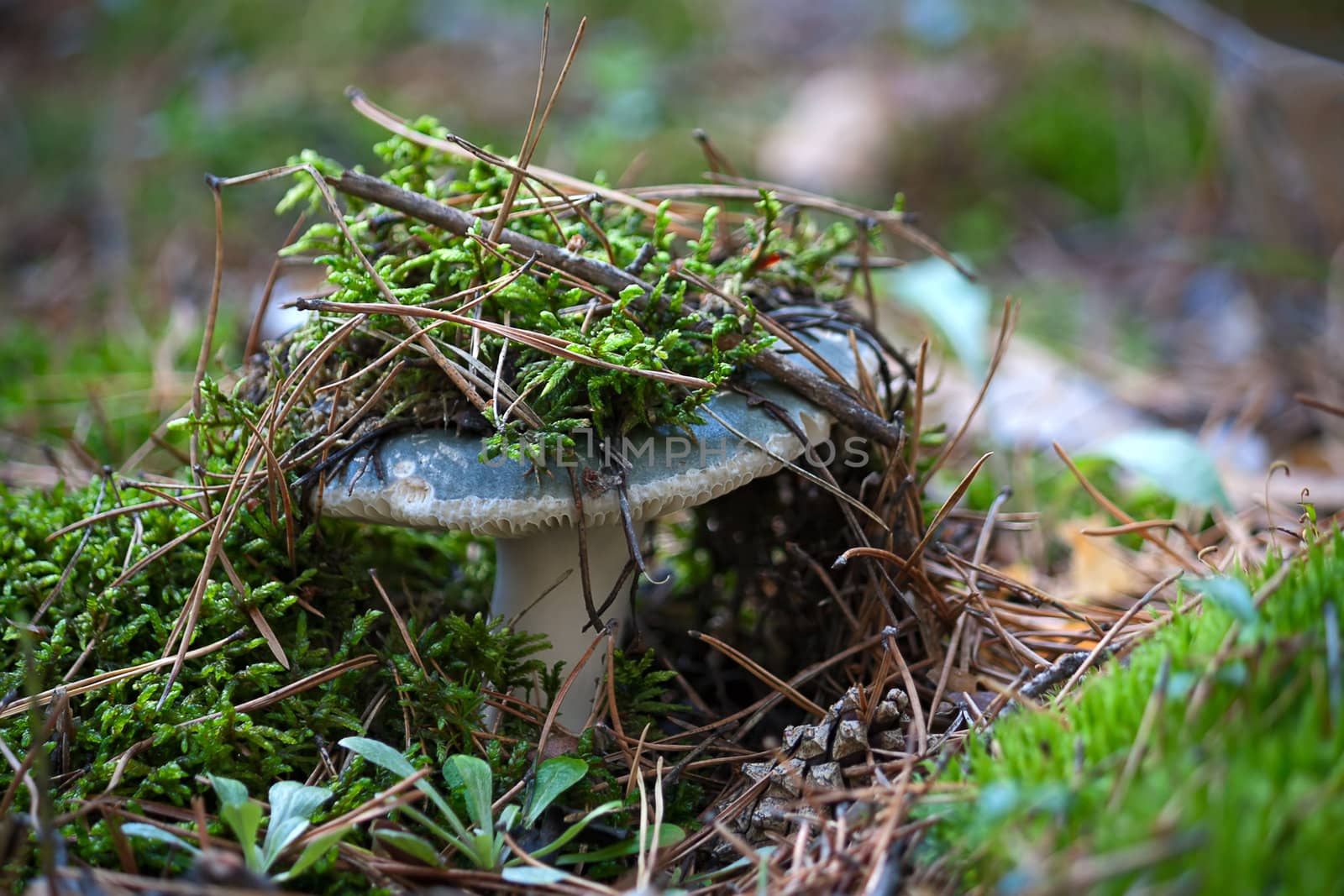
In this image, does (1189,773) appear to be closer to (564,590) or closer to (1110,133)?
(564,590)

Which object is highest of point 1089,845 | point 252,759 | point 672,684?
point 1089,845

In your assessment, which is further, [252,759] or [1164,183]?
Result: [1164,183]

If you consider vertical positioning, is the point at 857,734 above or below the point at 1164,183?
below

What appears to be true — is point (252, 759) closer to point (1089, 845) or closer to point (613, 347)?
point (613, 347)

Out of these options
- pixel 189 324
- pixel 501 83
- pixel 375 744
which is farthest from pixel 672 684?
pixel 501 83

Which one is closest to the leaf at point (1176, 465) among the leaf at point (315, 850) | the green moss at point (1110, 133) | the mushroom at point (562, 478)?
the mushroom at point (562, 478)

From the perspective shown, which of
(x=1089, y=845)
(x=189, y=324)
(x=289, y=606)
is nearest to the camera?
(x=1089, y=845)

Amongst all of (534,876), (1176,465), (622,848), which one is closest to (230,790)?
(534,876)
